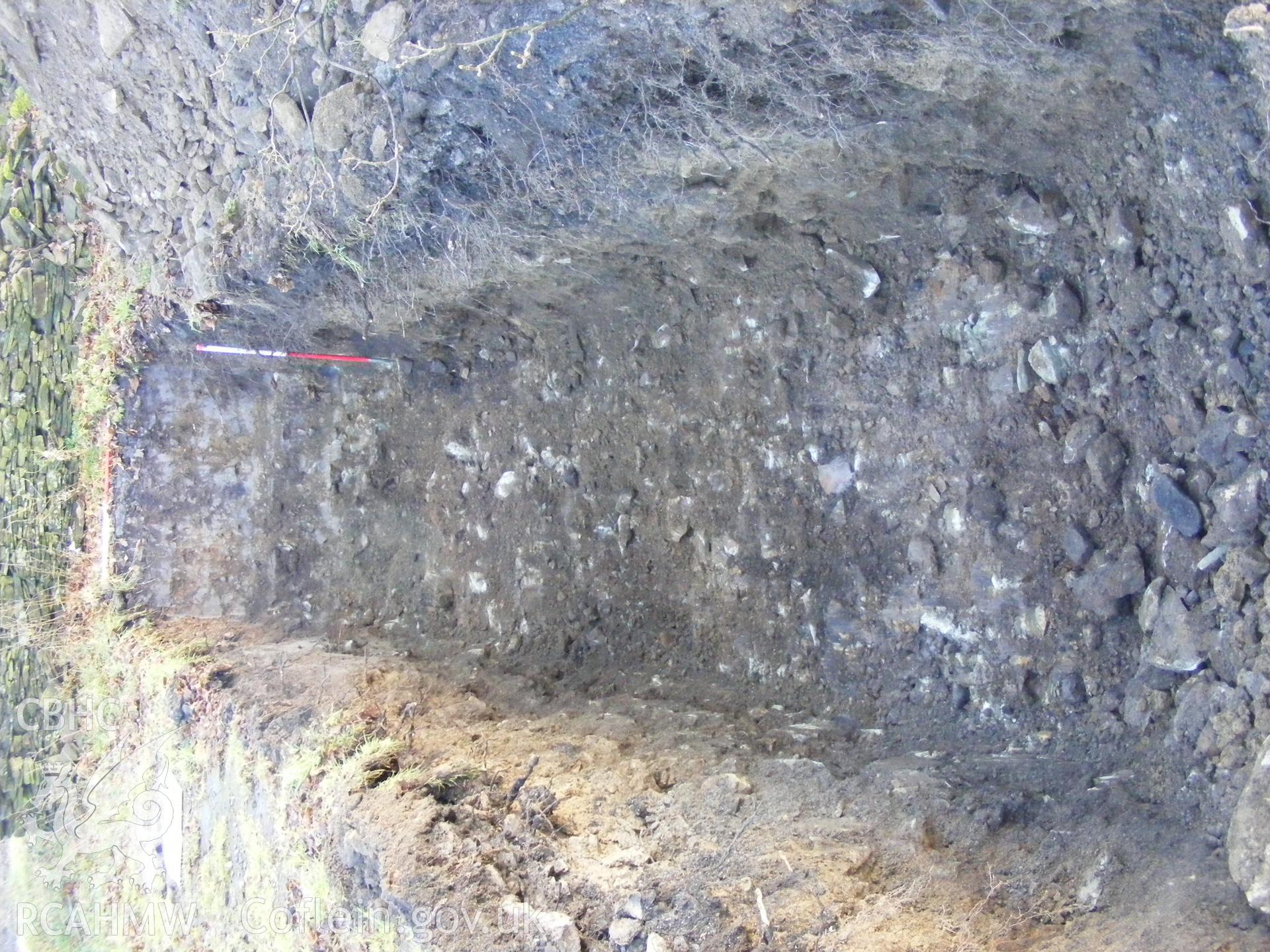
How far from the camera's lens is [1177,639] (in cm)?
222

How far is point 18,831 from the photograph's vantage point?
13.6 feet

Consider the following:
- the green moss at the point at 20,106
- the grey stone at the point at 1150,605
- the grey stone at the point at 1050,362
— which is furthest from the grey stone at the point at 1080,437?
the green moss at the point at 20,106

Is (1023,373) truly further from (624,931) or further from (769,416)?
(624,931)

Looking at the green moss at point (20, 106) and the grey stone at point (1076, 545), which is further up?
the green moss at point (20, 106)

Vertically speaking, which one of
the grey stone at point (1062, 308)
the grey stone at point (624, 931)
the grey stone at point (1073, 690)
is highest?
the grey stone at point (1062, 308)

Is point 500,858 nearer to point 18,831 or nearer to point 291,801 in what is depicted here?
point 291,801

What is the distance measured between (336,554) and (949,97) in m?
2.99

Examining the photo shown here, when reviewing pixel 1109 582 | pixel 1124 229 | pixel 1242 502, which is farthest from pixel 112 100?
pixel 1242 502

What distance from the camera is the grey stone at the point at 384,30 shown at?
2.22 meters

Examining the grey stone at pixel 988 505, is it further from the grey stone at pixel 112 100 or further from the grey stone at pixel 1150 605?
the grey stone at pixel 112 100

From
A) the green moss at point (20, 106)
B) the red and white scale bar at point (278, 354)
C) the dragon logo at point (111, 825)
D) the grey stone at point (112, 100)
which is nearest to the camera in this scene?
the grey stone at point (112, 100)

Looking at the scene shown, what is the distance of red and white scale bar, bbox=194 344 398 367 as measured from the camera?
367 cm

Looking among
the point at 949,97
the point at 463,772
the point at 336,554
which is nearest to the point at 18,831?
the point at 336,554

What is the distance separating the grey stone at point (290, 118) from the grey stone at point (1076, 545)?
242 cm
